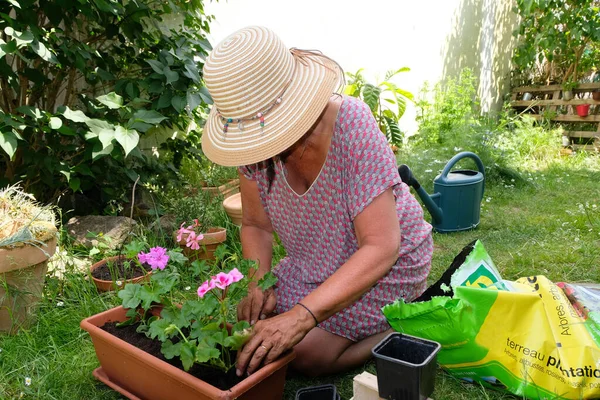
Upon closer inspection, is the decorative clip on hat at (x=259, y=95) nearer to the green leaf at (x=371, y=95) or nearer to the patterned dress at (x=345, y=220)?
the patterned dress at (x=345, y=220)

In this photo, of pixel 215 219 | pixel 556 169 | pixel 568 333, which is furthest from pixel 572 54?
pixel 568 333

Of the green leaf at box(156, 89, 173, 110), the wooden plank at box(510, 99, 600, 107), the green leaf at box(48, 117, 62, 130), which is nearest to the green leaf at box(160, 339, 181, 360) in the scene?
the green leaf at box(48, 117, 62, 130)

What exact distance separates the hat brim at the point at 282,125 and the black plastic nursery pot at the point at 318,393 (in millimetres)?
721

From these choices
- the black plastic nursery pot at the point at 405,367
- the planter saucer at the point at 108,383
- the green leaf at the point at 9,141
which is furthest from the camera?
the green leaf at the point at 9,141

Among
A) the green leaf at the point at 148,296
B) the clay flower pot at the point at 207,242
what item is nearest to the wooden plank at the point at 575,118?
the clay flower pot at the point at 207,242

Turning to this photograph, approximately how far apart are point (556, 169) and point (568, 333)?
4.78m

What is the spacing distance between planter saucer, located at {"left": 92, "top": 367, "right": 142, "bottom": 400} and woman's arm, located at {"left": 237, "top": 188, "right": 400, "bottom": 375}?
1.56 feet

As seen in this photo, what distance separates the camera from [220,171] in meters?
4.21

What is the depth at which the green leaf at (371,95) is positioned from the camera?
5727 mm

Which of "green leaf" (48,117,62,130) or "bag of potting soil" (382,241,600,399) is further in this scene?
"green leaf" (48,117,62,130)

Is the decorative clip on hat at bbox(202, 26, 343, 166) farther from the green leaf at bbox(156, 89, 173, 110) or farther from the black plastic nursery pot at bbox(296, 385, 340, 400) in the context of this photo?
the green leaf at bbox(156, 89, 173, 110)

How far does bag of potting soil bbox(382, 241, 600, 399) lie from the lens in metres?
1.56

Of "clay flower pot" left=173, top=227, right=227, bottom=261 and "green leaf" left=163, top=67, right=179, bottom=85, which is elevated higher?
"green leaf" left=163, top=67, right=179, bottom=85

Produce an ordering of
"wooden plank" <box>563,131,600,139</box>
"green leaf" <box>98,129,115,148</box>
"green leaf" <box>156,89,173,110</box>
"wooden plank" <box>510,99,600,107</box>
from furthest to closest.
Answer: "wooden plank" <box>510,99,600,107</box>
"wooden plank" <box>563,131,600,139</box>
"green leaf" <box>156,89,173,110</box>
"green leaf" <box>98,129,115,148</box>
